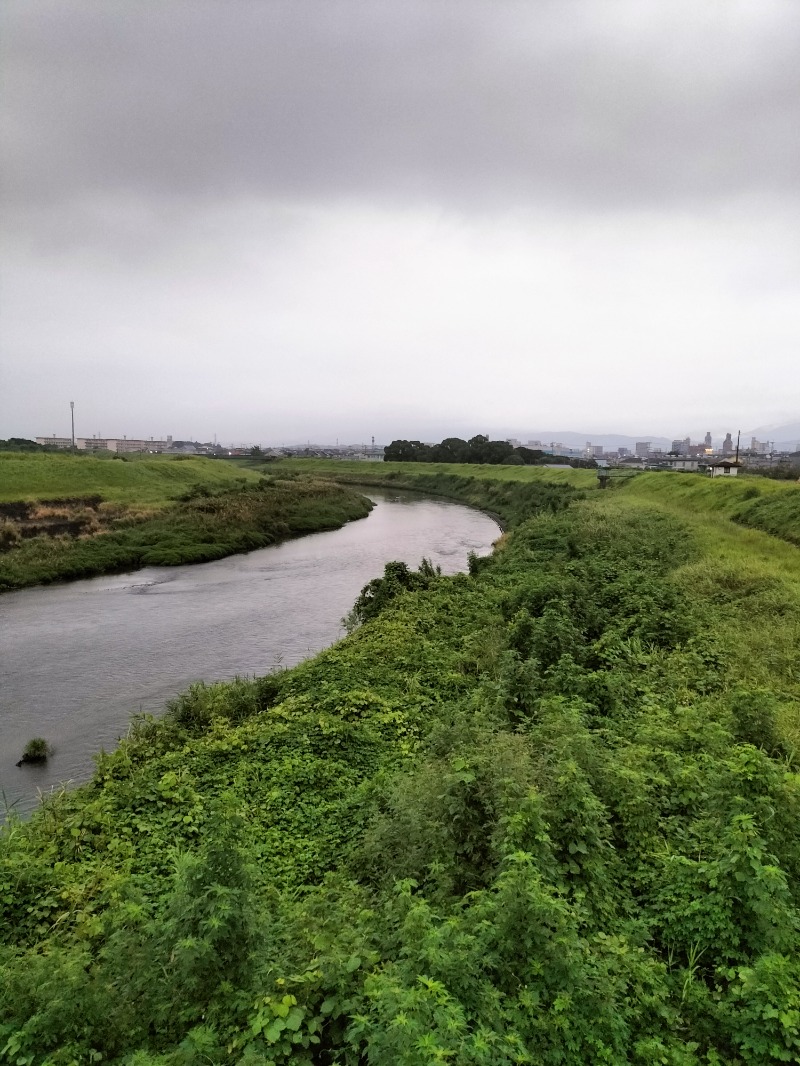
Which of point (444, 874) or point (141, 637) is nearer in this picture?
point (444, 874)

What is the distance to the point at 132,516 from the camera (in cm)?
4166

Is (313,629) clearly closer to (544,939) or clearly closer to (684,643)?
(684,643)

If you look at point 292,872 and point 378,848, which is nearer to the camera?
point 378,848

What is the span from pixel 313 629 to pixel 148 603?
8470 mm

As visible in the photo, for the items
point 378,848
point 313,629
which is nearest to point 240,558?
point 313,629

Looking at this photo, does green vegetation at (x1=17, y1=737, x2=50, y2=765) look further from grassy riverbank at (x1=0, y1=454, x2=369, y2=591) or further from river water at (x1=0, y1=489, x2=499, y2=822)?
grassy riverbank at (x1=0, y1=454, x2=369, y2=591)

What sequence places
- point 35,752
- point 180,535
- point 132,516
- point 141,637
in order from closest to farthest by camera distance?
point 35,752
point 141,637
point 180,535
point 132,516

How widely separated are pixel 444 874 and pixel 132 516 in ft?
131

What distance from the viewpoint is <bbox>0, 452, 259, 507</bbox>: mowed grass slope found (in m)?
47.9

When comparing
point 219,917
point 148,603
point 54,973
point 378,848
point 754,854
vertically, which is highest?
point 754,854

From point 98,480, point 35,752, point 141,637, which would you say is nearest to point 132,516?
point 98,480

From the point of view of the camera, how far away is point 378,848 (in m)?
7.70

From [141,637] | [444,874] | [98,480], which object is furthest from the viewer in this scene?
[98,480]

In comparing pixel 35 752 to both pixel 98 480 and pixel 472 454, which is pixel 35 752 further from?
pixel 472 454
